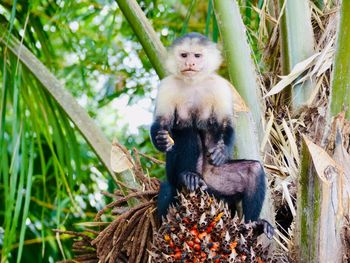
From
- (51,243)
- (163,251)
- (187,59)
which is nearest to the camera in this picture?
(163,251)

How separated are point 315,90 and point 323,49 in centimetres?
21

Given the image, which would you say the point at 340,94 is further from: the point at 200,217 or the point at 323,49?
the point at 323,49

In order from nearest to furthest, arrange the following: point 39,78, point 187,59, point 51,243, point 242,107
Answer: point 242,107 < point 187,59 < point 39,78 < point 51,243

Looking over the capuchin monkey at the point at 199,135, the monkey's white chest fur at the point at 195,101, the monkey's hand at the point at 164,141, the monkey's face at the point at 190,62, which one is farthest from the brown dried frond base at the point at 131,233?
the monkey's face at the point at 190,62

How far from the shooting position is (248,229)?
2404mm

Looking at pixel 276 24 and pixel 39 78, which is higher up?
pixel 276 24

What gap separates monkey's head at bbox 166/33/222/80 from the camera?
119 inches

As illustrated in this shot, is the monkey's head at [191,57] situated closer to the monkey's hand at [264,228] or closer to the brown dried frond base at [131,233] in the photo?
the brown dried frond base at [131,233]

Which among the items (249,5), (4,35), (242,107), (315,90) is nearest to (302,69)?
(315,90)

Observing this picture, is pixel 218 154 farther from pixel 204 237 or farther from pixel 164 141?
pixel 204 237

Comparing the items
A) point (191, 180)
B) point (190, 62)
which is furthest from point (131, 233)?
point (190, 62)

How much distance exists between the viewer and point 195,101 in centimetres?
298

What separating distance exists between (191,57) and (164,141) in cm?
47

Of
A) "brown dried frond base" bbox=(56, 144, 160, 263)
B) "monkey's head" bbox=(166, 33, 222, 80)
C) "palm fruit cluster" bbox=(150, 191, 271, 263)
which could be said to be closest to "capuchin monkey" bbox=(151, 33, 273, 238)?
"monkey's head" bbox=(166, 33, 222, 80)
